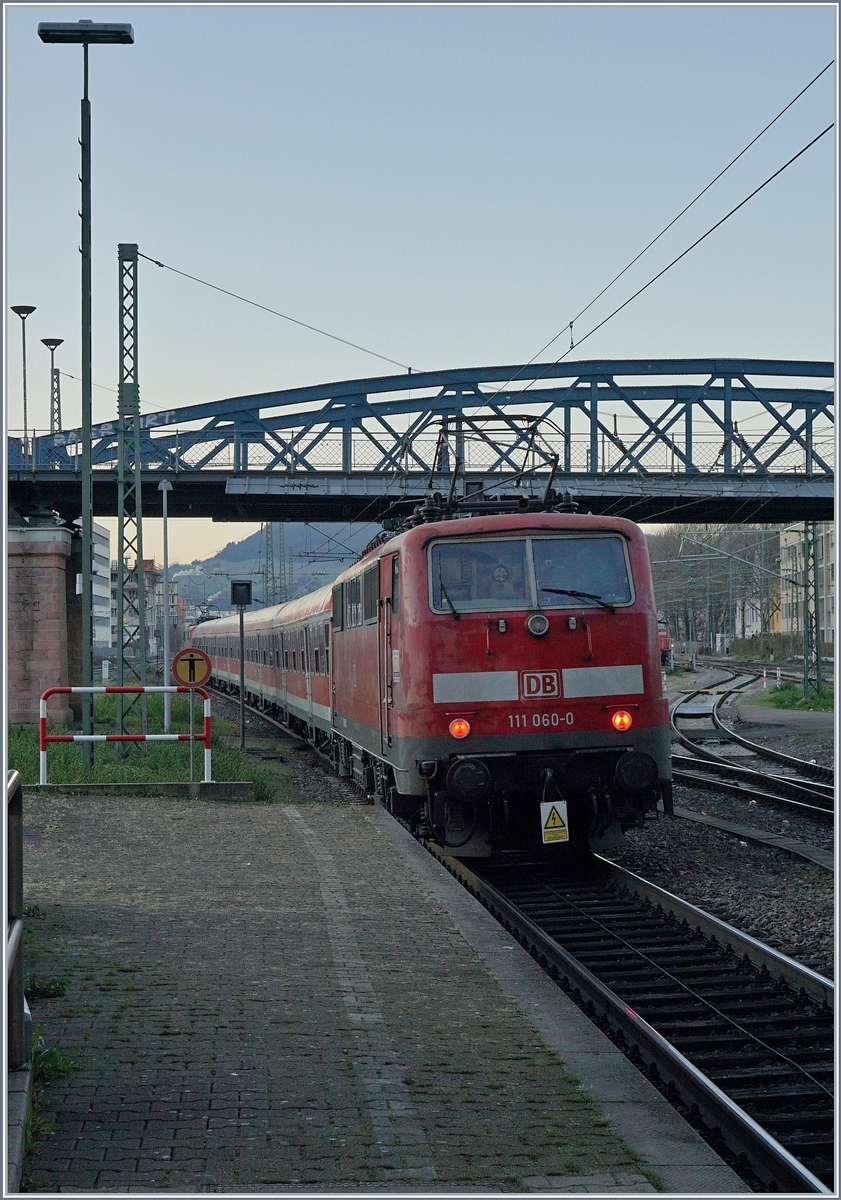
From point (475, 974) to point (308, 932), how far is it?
1.28 m

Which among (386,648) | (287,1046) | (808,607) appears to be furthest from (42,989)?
(808,607)

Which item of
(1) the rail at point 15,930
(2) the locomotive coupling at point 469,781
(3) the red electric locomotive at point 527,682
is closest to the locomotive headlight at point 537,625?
(3) the red electric locomotive at point 527,682

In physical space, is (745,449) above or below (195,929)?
above

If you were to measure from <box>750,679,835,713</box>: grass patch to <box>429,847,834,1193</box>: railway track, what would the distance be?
2832 cm

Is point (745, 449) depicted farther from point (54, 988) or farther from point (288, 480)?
point (54, 988)

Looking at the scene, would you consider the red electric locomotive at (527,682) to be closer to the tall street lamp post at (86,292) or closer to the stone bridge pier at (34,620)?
the tall street lamp post at (86,292)

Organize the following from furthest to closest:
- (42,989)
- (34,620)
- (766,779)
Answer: (34,620)
(766,779)
(42,989)

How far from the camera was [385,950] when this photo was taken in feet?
24.4

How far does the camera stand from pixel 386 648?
38.6ft

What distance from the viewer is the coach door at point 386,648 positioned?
11.4m

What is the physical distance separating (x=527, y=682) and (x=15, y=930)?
613cm

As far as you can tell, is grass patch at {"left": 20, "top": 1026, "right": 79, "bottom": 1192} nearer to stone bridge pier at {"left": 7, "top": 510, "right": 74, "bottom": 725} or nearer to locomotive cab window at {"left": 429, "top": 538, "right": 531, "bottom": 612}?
locomotive cab window at {"left": 429, "top": 538, "right": 531, "bottom": 612}

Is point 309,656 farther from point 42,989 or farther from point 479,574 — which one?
point 42,989

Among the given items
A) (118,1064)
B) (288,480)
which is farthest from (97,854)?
(288,480)
